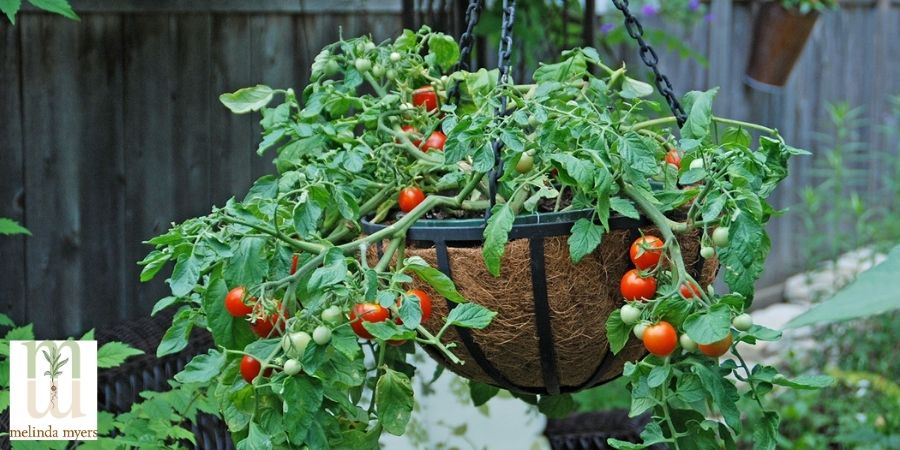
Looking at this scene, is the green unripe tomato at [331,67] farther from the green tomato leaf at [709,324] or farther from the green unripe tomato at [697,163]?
the green tomato leaf at [709,324]

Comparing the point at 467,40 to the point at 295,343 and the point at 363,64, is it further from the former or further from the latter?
the point at 295,343

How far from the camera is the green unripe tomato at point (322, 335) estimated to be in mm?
895

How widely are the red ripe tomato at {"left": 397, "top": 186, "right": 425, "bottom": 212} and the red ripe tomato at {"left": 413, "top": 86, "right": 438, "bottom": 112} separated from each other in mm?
174

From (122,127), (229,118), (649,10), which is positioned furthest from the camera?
(649,10)

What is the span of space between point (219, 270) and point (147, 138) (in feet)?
5.67

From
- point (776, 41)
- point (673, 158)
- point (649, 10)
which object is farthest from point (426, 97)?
point (776, 41)

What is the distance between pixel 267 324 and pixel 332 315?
11 centimetres

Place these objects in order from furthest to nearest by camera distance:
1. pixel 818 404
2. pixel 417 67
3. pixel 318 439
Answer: pixel 818 404
pixel 417 67
pixel 318 439

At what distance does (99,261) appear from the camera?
2592mm

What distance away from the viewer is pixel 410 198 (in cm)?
113

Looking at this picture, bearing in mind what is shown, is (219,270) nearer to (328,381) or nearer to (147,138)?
(328,381)

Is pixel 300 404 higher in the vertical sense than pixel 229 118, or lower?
lower

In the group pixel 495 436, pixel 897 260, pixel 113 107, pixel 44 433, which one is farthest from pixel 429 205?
pixel 113 107
